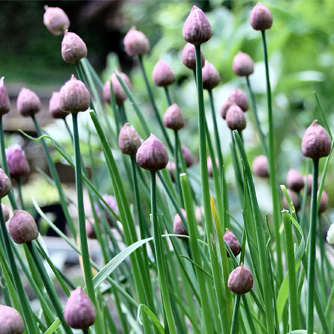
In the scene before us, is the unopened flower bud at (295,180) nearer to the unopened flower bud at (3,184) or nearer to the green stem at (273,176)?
the green stem at (273,176)

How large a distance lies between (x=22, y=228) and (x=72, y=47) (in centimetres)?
12

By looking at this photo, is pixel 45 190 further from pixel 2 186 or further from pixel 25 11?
pixel 25 11

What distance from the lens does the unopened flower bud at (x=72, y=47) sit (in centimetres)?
34

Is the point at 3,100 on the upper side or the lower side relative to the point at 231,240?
upper

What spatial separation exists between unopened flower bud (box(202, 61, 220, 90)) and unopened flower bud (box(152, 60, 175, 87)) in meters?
0.04

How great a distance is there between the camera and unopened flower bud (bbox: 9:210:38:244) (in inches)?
11.2

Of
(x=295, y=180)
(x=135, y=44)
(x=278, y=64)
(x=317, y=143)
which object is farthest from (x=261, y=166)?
(x=278, y=64)

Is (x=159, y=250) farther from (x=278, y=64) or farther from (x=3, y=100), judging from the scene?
(x=278, y=64)

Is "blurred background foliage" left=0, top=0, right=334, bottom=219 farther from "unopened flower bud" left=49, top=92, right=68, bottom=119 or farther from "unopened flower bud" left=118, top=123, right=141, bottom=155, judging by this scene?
"unopened flower bud" left=118, top=123, right=141, bottom=155

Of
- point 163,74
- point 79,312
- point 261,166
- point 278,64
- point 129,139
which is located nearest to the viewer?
point 79,312

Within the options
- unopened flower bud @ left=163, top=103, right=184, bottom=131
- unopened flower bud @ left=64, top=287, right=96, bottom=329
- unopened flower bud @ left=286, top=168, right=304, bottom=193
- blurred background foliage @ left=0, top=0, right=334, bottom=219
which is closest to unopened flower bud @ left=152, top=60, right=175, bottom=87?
unopened flower bud @ left=163, top=103, right=184, bottom=131

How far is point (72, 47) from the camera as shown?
0.35m

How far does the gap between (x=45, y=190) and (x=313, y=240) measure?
1.29m

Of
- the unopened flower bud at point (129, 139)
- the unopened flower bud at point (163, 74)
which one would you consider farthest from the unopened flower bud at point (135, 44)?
the unopened flower bud at point (129, 139)
